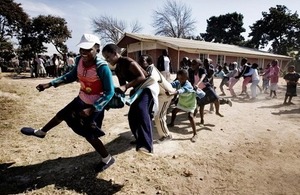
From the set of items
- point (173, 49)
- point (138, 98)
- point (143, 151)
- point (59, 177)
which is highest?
point (173, 49)

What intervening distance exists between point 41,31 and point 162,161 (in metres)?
34.0

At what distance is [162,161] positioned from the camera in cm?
429

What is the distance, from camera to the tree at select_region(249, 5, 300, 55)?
47.7 metres

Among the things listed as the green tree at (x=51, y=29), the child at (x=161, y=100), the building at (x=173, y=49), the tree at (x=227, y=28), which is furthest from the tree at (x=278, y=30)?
the child at (x=161, y=100)

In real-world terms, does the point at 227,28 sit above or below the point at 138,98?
above

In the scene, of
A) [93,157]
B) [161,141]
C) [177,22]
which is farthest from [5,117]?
[177,22]

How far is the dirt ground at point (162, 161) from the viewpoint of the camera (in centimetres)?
359

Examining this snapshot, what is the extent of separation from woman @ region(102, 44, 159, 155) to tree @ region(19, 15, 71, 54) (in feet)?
106

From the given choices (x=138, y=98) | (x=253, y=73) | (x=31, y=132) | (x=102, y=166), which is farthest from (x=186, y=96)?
(x=253, y=73)

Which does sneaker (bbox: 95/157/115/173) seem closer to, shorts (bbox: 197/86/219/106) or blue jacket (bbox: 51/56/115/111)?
blue jacket (bbox: 51/56/115/111)

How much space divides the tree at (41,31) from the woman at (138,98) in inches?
1272

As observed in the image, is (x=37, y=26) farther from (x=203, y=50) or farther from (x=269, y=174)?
(x=269, y=174)

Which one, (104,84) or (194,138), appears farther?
(194,138)

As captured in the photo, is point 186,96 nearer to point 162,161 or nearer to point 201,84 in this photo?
point 201,84
